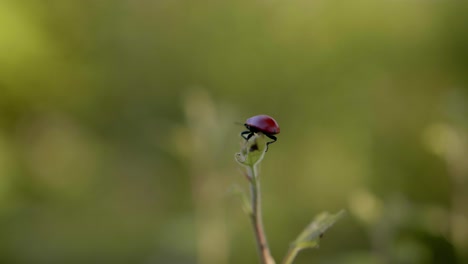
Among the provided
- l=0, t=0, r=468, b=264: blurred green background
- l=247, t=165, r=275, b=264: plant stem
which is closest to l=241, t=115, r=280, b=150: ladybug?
l=247, t=165, r=275, b=264: plant stem

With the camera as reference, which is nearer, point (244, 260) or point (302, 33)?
point (244, 260)

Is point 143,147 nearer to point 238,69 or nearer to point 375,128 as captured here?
point 238,69

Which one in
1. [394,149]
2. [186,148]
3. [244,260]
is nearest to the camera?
[186,148]

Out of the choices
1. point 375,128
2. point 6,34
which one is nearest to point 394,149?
point 375,128

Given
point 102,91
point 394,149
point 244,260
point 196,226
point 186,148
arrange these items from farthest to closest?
point 102,91 < point 394,149 < point 244,260 < point 196,226 < point 186,148

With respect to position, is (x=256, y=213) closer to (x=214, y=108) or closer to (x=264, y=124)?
(x=264, y=124)

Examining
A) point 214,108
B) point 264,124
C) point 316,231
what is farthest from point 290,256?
point 214,108

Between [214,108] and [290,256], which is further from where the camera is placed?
[214,108]
